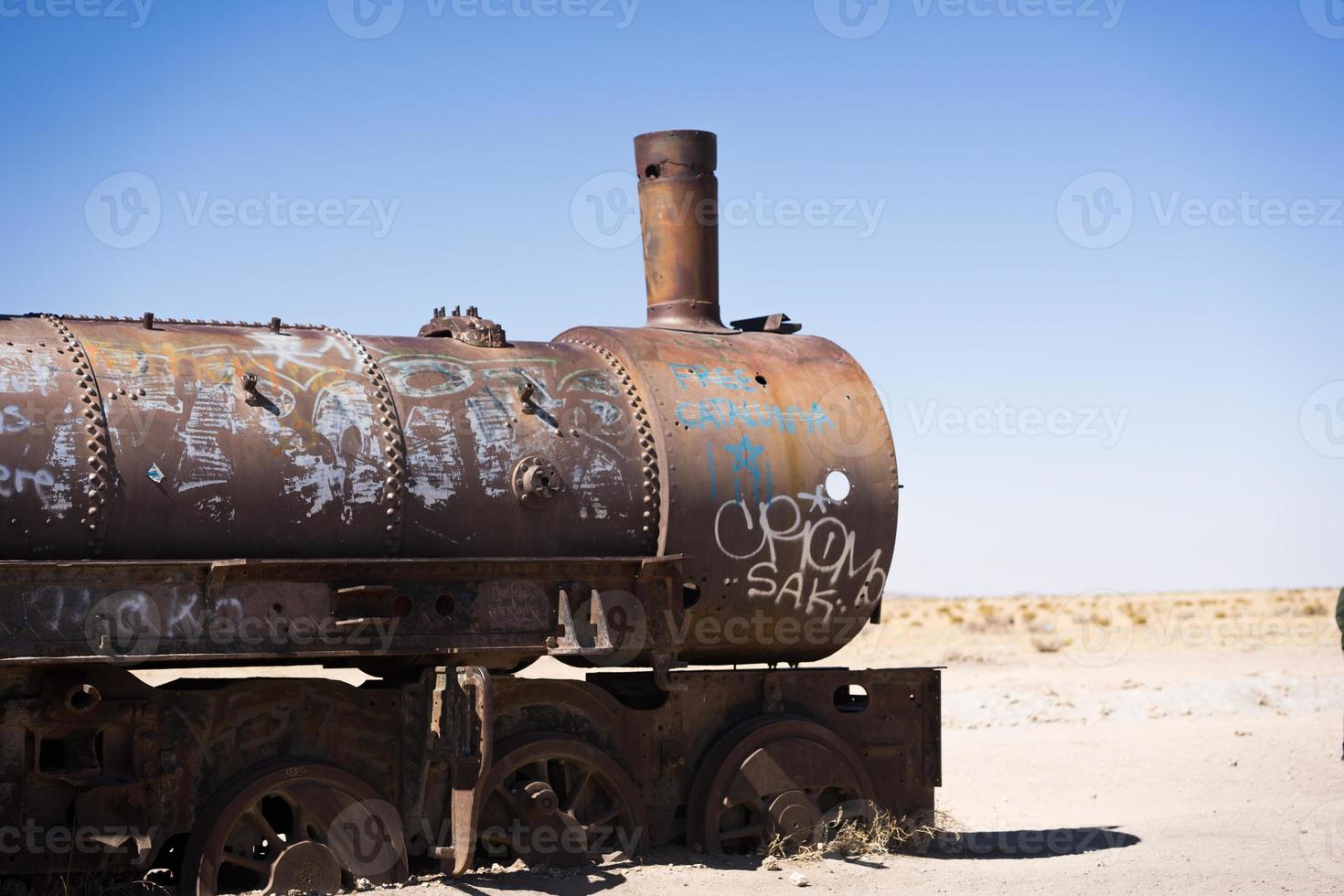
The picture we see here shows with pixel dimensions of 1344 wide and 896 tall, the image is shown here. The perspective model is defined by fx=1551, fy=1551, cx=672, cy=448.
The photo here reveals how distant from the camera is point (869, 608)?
418 inches

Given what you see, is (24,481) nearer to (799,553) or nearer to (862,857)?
(799,553)

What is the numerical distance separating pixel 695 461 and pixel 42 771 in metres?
4.17

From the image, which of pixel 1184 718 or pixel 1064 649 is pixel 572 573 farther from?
pixel 1064 649

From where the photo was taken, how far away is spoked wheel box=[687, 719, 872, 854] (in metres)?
9.88

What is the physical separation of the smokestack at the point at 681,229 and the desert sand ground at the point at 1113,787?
393cm

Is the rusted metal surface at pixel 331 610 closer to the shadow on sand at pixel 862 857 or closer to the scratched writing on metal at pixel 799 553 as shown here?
the scratched writing on metal at pixel 799 553

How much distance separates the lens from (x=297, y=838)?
339 inches

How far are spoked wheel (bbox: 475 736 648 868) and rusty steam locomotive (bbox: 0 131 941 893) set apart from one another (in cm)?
2

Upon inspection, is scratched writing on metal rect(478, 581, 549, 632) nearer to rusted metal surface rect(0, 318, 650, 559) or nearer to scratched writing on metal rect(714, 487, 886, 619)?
rusted metal surface rect(0, 318, 650, 559)

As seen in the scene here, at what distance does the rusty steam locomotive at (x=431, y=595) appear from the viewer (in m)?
8.06

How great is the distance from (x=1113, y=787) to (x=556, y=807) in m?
7.22

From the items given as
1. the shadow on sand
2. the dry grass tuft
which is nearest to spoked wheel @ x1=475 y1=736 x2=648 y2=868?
the shadow on sand

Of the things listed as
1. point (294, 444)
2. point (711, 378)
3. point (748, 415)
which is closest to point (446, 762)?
point (294, 444)

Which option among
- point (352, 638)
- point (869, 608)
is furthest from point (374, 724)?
point (869, 608)
